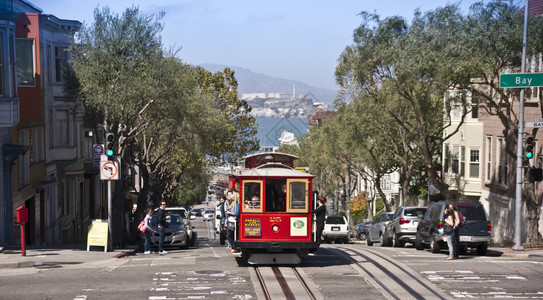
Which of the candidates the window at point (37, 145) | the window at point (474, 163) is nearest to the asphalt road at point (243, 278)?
the window at point (37, 145)

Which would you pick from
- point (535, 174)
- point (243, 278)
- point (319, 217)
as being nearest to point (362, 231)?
point (535, 174)

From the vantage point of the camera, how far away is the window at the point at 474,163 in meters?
37.8

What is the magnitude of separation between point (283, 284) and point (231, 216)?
456 cm

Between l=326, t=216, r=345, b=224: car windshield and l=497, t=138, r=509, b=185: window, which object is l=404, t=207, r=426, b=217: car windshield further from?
l=326, t=216, r=345, b=224: car windshield

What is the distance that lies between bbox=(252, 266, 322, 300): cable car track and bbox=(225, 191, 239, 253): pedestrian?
4.83 ft

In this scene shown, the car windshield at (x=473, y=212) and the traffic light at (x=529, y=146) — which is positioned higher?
the traffic light at (x=529, y=146)

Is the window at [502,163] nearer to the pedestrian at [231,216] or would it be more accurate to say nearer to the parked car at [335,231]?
A: the parked car at [335,231]

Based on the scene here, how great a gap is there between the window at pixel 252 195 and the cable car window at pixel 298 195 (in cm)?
75

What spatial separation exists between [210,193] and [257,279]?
169m

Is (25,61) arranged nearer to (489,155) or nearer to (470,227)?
(470,227)

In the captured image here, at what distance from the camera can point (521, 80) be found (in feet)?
69.6

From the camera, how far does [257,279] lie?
A: 601 inches

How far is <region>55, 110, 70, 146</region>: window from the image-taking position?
3263cm

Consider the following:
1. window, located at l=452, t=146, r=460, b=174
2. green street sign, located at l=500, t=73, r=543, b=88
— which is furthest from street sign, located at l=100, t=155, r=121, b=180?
window, located at l=452, t=146, r=460, b=174
